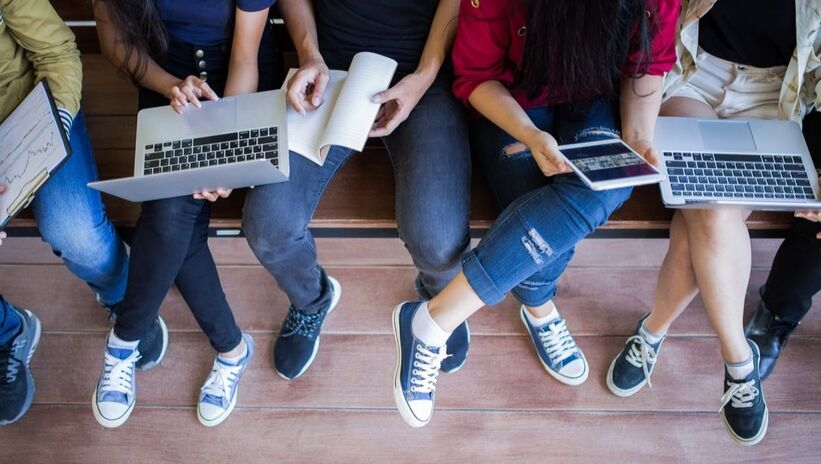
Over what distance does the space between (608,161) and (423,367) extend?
540 mm

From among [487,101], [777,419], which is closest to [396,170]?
[487,101]

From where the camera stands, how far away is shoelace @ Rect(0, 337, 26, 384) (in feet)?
4.93

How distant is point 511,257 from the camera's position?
1.18 meters

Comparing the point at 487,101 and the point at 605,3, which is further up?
the point at 605,3

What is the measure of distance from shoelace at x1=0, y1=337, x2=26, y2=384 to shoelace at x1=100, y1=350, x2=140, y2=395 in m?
0.23

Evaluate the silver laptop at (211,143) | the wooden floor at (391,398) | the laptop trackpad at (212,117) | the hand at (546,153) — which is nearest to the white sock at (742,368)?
the wooden floor at (391,398)

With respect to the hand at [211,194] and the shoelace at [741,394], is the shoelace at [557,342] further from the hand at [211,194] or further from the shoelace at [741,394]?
the hand at [211,194]

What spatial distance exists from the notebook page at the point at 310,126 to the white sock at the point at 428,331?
0.37 m

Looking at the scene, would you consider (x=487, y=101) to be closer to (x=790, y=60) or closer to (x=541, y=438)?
(x=790, y=60)

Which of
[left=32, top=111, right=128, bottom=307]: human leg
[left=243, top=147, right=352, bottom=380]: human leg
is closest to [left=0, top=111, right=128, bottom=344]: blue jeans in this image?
[left=32, top=111, right=128, bottom=307]: human leg

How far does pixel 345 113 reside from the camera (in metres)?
1.24

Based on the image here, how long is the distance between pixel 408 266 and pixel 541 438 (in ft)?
1.87

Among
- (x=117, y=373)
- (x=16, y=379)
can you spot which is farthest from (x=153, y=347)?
(x=16, y=379)

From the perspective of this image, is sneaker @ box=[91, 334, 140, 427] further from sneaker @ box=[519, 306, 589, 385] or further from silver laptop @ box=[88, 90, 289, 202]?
sneaker @ box=[519, 306, 589, 385]
